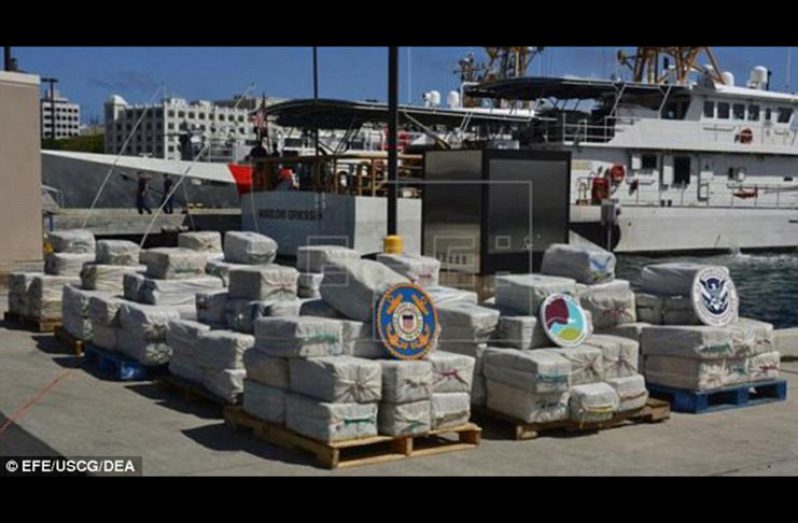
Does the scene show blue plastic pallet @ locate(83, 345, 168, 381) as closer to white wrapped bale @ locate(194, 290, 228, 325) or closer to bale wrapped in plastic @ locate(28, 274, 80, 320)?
white wrapped bale @ locate(194, 290, 228, 325)

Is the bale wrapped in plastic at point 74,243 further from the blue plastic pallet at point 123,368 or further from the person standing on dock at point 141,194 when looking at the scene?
the person standing on dock at point 141,194

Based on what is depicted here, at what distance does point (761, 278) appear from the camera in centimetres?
3067

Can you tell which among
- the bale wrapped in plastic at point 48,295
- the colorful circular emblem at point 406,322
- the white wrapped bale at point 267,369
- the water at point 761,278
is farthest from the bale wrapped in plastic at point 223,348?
the water at point 761,278

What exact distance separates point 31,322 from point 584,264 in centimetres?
829

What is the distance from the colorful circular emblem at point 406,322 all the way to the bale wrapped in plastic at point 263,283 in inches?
78.0

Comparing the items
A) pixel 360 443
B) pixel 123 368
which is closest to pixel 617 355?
pixel 360 443

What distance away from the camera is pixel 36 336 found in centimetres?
1303

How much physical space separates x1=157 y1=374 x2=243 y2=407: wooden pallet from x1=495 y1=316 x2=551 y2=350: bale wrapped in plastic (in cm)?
248

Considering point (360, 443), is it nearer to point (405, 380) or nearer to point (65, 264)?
point (405, 380)

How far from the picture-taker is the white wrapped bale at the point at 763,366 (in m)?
9.73
